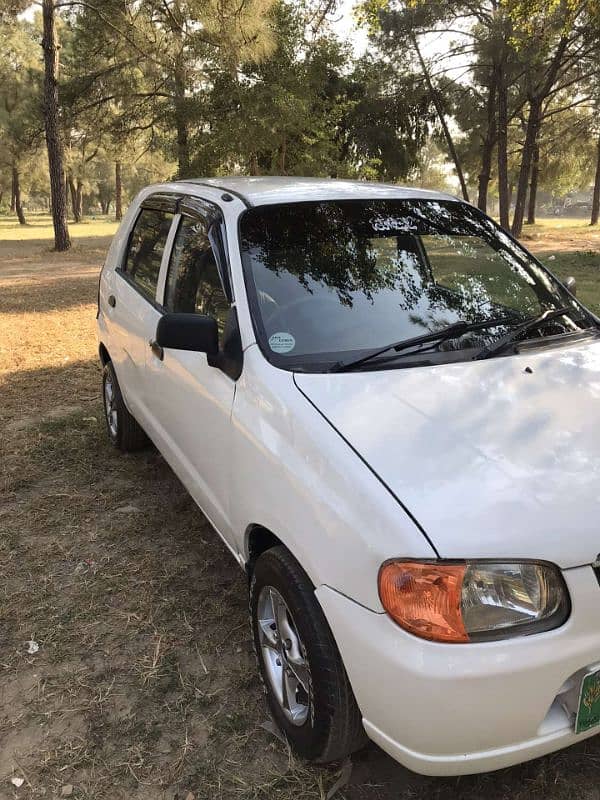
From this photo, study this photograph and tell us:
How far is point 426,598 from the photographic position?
5.42 ft

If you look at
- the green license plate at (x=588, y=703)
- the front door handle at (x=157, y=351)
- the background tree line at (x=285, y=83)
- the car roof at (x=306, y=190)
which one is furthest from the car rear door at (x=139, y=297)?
the background tree line at (x=285, y=83)

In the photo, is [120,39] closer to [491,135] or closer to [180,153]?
[180,153]

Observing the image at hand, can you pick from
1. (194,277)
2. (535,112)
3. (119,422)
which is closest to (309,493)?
(194,277)

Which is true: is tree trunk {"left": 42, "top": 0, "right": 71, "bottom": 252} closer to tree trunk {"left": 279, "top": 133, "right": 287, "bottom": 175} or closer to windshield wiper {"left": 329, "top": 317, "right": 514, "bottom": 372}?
tree trunk {"left": 279, "top": 133, "right": 287, "bottom": 175}

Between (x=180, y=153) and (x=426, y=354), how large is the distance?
20.7 metres

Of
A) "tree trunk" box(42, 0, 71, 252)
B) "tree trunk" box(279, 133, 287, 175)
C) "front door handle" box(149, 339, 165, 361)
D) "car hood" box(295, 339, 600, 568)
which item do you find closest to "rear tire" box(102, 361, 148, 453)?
"front door handle" box(149, 339, 165, 361)

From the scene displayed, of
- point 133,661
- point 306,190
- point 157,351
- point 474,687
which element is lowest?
point 133,661

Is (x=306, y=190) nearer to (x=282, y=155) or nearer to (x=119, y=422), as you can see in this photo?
(x=119, y=422)

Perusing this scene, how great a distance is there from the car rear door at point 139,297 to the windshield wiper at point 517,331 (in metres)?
1.70

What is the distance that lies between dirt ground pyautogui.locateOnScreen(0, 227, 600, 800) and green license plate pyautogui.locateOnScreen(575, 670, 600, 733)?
0.50 m

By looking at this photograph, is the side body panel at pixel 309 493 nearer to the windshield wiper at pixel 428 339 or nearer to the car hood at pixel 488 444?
the car hood at pixel 488 444

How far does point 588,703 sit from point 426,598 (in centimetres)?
52

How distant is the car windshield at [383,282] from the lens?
2520 mm

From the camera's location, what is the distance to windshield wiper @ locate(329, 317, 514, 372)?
7.78 feet
